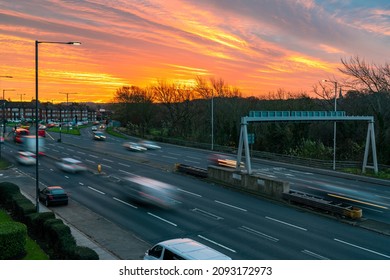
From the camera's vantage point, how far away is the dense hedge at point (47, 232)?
14120 mm

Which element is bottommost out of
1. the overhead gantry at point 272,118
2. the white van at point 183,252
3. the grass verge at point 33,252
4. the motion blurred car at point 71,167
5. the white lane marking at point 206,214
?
the white lane marking at point 206,214

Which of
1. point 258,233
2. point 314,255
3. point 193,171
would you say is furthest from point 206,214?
point 193,171

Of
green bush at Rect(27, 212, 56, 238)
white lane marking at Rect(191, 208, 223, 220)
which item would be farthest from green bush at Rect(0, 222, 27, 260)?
white lane marking at Rect(191, 208, 223, 220)

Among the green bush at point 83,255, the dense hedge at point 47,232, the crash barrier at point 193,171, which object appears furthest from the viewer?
the crash barrier at point 193,171

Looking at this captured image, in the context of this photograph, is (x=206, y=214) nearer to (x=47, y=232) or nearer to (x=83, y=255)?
(x=47, y=232)

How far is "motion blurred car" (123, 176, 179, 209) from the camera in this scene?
26.1 m

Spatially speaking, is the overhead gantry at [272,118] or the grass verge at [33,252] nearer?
the grass verge at [33,252]

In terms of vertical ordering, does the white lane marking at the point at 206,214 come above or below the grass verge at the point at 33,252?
below

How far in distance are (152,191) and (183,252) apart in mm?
17655

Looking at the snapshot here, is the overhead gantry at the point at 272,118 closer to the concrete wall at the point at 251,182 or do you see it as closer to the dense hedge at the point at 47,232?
the concrete wall at the point at 251,182

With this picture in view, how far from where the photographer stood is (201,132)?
74750mm

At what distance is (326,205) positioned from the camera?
23609 millimetres

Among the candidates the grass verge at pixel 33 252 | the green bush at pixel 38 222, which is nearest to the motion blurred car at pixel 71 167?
the green bush at pixel 38 222

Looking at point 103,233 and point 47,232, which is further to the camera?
point 103,233
